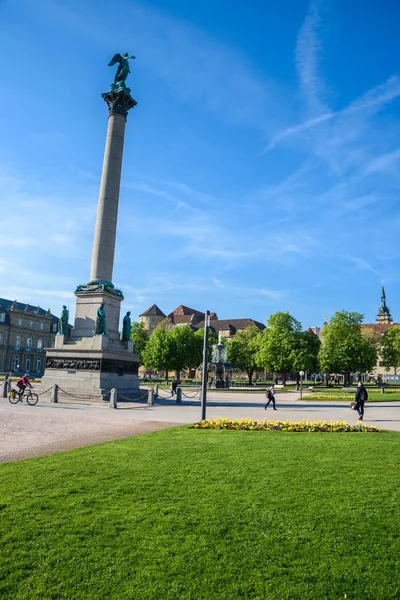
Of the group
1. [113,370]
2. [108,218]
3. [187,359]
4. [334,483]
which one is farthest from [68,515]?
Result: [187,359]

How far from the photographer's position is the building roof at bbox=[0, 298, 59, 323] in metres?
95.1

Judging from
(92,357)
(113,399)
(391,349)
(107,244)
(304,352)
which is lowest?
(113,399)

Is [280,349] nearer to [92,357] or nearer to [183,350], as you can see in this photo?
[183,350]

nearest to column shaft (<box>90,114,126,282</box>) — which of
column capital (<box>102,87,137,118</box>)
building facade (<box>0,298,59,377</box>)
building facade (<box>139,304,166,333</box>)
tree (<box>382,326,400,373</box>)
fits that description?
column capital (<box>102,87,137,118</box>)

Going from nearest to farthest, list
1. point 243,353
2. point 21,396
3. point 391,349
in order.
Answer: point 21,396
point 391,349
point 243,353

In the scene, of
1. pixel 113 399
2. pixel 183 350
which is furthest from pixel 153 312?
pixel 113 399

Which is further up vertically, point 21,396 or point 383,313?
point 383,313

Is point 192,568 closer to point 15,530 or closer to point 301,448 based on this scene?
point 15,530

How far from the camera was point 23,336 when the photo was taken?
317 feet

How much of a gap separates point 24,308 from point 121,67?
73.7 metres

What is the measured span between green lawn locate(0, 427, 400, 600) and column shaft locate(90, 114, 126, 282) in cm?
2374

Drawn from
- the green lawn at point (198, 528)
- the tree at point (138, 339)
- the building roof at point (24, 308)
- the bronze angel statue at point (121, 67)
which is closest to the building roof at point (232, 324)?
the tree at point (138, 339)

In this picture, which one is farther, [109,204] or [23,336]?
[23,336]

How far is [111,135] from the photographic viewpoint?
3478 cm
